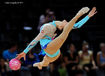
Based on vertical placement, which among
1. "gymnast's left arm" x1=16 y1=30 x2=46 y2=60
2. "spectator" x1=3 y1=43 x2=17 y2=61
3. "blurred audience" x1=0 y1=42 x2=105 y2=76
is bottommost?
"blurred audience" x1=0 y1=42 x2=105 y2=76

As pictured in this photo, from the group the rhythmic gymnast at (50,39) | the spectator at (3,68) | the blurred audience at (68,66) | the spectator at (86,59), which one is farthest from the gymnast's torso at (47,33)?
the spectator at (3,68)

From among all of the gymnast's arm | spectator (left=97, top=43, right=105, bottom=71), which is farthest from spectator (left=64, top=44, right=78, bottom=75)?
the gymnast's arm

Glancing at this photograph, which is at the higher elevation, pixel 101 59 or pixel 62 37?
pixel 62 37

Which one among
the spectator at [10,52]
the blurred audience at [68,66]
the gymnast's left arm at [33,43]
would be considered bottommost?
the blurred audience at [68,66]

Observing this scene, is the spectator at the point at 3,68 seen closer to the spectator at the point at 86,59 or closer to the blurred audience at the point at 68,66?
the blurred audience at the point at 68,66

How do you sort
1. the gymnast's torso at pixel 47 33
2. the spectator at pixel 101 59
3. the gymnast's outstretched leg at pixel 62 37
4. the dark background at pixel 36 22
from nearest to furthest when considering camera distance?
the gymnast's outstretched leg at pixel 62 37 < the gymnast's torso at pixel 47 33 < the spectator at pixel 101 59 < the dark background at pixel 36 22

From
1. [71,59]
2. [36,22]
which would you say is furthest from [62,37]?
[36,22]

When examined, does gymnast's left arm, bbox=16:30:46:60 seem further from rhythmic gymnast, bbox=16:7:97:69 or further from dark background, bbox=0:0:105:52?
dark background, bbox=0:0:105:52

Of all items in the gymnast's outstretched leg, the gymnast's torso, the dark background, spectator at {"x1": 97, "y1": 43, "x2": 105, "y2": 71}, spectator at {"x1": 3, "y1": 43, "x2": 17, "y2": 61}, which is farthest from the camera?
the dark background

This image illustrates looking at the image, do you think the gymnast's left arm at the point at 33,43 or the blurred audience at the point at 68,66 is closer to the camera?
the gymnast's left arm at the point at 33,43

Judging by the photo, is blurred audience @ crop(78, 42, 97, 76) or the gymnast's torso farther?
blurred audience @ crop(78, 42, 97, 76)

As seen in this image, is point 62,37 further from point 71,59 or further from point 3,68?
point 3,68

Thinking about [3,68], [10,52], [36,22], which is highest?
[36,22]

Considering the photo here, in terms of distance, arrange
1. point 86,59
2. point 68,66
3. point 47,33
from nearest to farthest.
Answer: point 47,33 → point 86,59 → point 68,66
